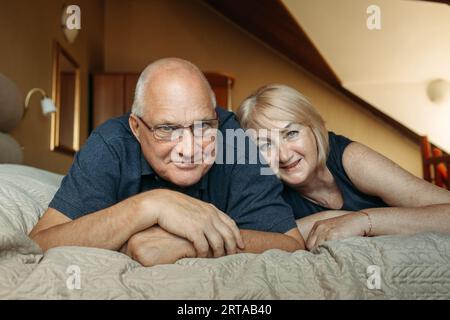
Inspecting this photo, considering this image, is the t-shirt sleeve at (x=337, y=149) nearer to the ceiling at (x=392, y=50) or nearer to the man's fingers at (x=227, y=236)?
the man's fingers at (x=227, y=236)

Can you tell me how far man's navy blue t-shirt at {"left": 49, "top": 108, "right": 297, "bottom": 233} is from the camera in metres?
1.02

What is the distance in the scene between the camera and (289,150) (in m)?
1.32

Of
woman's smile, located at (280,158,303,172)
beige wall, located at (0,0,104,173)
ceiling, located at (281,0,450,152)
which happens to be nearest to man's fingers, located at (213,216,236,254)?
woman's smile, located at (280,158,303,172)

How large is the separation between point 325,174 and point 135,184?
0.61 m

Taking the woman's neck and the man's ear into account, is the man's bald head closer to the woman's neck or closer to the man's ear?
the man's ear

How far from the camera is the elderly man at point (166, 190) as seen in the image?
0.86m

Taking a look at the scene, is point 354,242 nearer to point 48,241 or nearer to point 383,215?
point 383,215

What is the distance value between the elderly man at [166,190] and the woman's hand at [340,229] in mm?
60

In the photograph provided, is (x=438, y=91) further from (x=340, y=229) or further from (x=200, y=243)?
(x=200, y=243)

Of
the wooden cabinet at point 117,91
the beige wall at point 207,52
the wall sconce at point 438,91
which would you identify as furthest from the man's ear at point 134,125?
the beige wall at point 207,52

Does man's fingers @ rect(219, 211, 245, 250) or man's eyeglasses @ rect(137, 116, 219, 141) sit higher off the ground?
man's eyeglasses @ rect(137, 116, 219, 141)

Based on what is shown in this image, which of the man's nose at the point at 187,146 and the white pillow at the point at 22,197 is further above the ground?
the man's nose at the point at 187,146

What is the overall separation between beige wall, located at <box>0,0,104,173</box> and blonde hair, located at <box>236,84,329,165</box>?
1.42 metres

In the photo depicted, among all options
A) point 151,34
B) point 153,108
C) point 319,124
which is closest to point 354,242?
point 153,108
